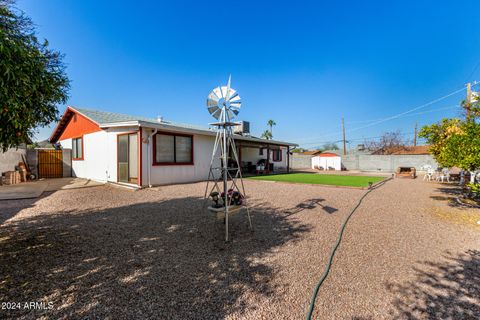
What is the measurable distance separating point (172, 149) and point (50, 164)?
29.8 ft

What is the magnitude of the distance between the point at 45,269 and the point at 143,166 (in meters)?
6.66

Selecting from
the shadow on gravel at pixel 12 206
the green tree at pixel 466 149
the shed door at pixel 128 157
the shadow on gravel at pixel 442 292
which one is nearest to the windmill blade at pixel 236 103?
the shadow on gravel at pixel 442 292

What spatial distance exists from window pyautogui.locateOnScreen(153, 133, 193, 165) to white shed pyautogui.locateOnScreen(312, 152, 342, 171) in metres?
18.4

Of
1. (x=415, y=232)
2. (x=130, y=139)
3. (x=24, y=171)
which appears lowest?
(x=415, y=232)

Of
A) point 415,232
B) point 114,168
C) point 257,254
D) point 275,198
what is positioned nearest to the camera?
point 257,254

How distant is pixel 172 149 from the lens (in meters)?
10.2

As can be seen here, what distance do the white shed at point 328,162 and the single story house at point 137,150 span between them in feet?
49.7

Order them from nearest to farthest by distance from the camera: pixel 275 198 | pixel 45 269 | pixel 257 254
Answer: pixel 45 269 → pixel 257 254 → pixel 275 198

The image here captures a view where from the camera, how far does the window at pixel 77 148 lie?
505 inches

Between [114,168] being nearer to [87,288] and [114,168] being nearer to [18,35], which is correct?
[18,35]

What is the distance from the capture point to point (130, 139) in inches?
372

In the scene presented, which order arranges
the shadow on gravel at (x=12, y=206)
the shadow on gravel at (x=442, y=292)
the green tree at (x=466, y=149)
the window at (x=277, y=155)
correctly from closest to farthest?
the shadow on gravel at (x=442, y=292)
the shadow on gravel at (x=12, y=206)
the green tree at (x=466, y=149)
the window at (x=277, y=155)

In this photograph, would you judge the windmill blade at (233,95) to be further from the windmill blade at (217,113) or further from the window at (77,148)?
the window at (77,148)

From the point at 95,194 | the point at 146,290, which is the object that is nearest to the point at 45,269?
the point at 146,290
